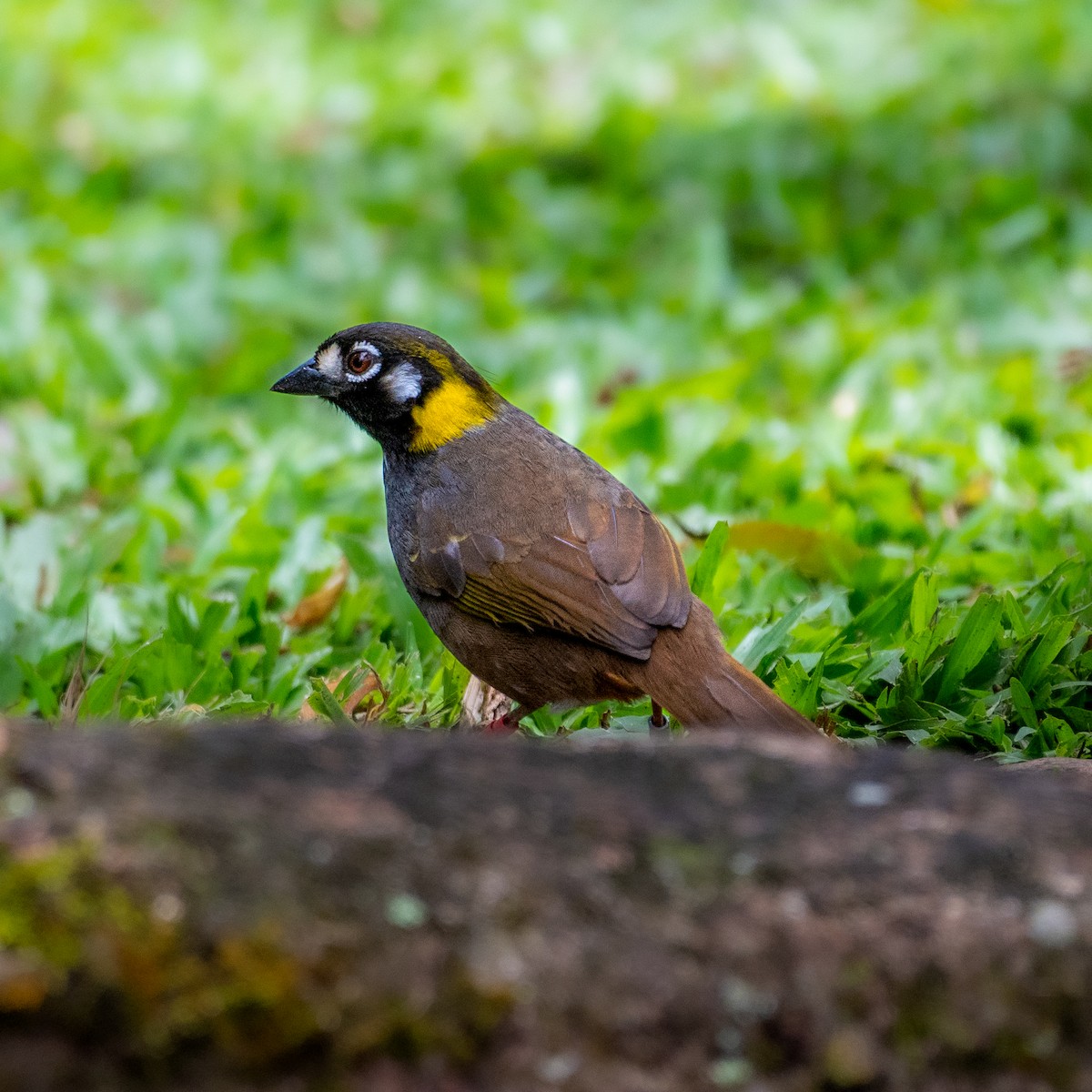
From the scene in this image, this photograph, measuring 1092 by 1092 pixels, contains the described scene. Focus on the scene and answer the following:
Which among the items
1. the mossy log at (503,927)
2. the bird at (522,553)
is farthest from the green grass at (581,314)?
the mossy log at (503,927)

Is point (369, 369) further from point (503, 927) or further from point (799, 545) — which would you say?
point (503, 927)

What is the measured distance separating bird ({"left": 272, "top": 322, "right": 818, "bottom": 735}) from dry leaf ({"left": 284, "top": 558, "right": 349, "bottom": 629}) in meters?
0.51

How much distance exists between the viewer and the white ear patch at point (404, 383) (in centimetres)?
456

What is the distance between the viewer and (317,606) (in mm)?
4918

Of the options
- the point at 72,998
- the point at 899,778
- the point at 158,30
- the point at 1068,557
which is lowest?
the point at 1068,557

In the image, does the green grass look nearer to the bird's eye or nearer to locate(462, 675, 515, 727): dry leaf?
locate(462, 675, 515, 727): dry leaf

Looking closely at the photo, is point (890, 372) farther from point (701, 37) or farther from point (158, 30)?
point (158, 30)

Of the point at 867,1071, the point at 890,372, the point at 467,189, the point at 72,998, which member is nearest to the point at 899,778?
the point at 867,1071

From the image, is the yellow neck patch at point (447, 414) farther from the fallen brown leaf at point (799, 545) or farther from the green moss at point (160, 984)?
the green moss at point (160, 984)

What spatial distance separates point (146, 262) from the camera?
800 cm

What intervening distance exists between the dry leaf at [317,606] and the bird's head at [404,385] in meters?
0.55

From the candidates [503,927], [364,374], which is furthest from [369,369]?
[503,927]

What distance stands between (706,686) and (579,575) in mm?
474

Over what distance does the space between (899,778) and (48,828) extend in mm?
1081
